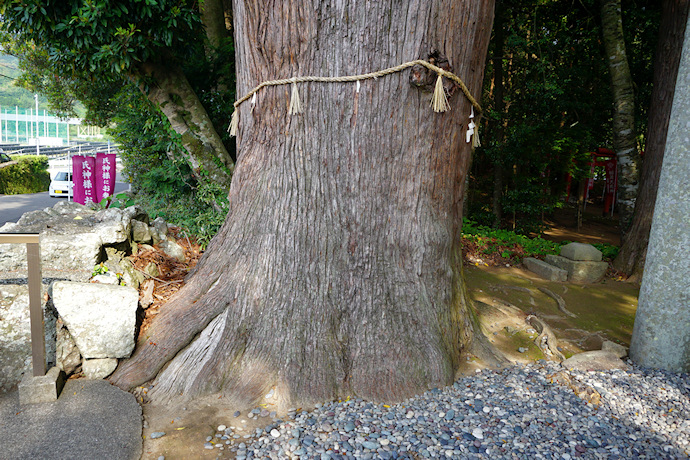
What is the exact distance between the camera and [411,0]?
2336mm

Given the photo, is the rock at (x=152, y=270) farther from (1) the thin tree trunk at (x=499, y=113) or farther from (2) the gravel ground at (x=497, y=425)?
(1) the thin tree trunk at (x=499, y=113)

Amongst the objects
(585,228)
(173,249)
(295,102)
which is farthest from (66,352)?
(585,228)

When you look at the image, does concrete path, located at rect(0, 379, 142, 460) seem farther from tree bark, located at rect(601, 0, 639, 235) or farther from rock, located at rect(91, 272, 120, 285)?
tree bark, located at rect(601, 0, 639, 235)

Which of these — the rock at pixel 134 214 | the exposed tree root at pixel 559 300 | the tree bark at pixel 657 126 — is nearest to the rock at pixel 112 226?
the rock at pixel 134 214

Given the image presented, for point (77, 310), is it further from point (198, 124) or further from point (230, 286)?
point (198, 124)

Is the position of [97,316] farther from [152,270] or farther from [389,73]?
[389,73]

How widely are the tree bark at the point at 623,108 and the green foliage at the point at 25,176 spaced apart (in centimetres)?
1988

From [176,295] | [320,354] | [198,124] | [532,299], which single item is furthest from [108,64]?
[532,299]

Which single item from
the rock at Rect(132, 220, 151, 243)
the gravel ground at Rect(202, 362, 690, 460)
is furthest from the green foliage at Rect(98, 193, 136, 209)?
the gravel ground at Rect(202, 362, 690, 460)

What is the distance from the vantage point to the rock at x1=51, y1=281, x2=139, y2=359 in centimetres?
251

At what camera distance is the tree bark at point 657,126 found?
5.15 metres

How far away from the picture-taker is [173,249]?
11.8ft

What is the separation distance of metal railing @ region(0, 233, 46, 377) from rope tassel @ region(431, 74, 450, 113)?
2.20m

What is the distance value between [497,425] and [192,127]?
4420 millimetres
